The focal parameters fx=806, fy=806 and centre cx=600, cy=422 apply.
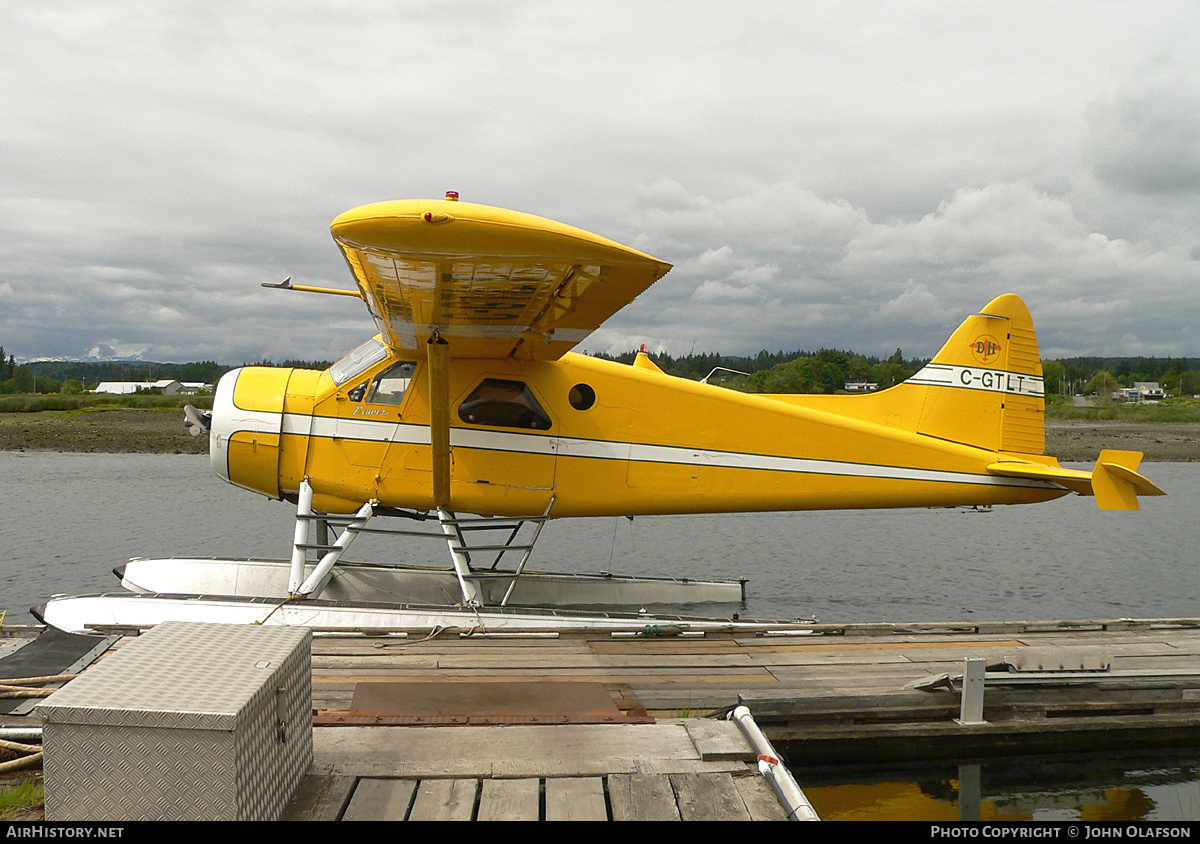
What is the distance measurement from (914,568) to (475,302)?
464 inches

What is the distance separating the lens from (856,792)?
4309 mm

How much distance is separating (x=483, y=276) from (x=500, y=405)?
6.89 ft

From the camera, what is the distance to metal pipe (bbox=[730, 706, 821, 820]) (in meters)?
2.81

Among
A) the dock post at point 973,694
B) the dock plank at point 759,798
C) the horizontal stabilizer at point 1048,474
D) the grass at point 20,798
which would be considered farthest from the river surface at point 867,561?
the grass at point 20,798

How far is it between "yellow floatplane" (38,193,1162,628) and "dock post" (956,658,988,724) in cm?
251

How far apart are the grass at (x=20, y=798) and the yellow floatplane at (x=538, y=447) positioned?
10.6ft

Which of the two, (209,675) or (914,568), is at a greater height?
(209,675)

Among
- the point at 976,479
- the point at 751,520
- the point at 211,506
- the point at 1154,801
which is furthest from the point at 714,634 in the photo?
the point at 211,506

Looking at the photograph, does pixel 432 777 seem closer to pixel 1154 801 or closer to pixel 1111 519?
pixel 1154 801

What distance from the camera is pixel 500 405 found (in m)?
7.01

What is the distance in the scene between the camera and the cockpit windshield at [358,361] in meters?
7.08

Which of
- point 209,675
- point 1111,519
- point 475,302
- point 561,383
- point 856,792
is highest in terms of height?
point 475,302

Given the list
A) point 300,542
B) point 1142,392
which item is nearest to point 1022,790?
point 300,542

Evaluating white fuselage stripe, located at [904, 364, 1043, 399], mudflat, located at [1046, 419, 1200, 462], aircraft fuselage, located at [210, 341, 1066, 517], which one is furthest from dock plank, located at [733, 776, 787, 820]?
mudflat, located at [1046, 419, 1200, 462]
